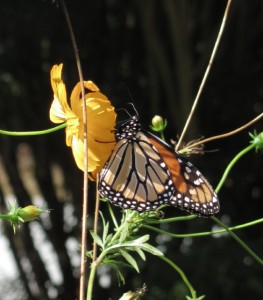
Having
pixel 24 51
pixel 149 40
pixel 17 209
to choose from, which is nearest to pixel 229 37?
pixel 149 40

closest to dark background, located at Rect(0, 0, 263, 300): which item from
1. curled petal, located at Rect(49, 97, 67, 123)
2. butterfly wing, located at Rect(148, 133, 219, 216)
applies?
butterfly wing, located at Rect(148, 133, 219, 216)

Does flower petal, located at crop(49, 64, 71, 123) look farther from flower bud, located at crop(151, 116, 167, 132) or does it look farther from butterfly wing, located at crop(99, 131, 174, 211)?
flower bud, located at crop(151, 116, 167, 132)

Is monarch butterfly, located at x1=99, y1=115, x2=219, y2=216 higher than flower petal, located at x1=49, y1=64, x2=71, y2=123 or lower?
lower

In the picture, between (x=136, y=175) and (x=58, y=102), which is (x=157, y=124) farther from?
(x=58, y=102)

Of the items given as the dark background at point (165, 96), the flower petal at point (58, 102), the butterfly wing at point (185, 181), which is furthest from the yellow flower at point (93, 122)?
the dark background at point (165, 96)

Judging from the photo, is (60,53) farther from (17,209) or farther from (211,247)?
(17,209)

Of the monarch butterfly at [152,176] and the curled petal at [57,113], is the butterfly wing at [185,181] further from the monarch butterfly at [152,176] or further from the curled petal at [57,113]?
the curled petal at [57,113]

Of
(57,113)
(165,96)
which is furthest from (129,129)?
(165,96)

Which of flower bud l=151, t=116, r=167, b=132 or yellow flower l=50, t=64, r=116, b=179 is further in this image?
flower bud l=151, t=116, r=167, b=132
